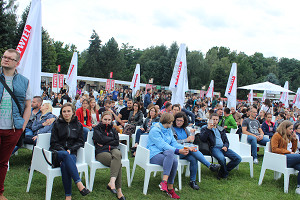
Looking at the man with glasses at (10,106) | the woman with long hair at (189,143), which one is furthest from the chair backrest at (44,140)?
the woman with long hair at (189,143)

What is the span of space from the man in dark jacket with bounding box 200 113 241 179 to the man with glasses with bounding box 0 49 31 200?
11.5 ft

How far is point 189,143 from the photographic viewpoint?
5141 millimetres

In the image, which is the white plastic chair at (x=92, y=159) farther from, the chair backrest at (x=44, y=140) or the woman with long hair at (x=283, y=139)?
the woman with long hair at (x=283, y=139)

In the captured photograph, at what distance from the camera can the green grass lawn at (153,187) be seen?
3.93 metres

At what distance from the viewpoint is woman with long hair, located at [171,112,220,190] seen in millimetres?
4734

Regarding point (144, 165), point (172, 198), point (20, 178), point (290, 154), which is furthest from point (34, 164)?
point (290, 154)

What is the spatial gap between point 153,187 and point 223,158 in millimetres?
1629

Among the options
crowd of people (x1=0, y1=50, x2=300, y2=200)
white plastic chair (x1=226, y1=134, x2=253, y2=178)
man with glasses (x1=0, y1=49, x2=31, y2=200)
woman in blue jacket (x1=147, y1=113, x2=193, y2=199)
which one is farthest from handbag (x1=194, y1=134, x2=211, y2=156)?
man with glasses (x1=0, y1=49, x2=31, y2=200)

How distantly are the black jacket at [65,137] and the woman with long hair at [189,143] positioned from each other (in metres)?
1.91

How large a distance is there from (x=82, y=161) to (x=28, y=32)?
3086 millimetres

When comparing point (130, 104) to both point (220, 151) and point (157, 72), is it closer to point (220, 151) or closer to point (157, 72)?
point (220, 151)

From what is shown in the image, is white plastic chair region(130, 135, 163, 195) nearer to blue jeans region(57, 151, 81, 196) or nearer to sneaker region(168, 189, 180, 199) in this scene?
sneaker region(168, 189, 180, 199)

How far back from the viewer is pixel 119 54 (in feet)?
184

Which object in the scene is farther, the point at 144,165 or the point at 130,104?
the point at 130,104
